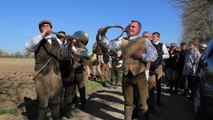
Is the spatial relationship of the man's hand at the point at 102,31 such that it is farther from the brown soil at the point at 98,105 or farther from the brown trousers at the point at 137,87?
the brown soil at the point at 98,105

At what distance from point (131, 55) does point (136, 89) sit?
0.65 metres

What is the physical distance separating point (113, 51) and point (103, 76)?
27.9 feet

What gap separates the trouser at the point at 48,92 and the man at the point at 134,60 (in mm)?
1203

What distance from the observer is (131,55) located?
759cm

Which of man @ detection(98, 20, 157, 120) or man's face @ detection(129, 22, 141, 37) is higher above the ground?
man's face @ detection(129, 22, 141, 37)

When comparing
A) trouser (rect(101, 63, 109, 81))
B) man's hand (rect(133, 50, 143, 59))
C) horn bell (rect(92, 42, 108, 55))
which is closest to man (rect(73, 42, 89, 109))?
horn bell (rect(92, 42, 108, 55))

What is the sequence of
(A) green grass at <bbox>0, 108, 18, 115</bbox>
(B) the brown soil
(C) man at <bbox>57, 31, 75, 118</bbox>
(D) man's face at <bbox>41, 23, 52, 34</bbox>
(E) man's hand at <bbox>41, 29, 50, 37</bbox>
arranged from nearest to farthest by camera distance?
1. (E) man's hand at <bbox>41, 29, 50, 37</bbox>
2. (D) man's face at <bbox>41, 23, 52, 34</bbox>
3. (A) green grass at <bbox>0, 108, 18, 115</bbox>
4. (C) man at <bbox>57, 31, 75, 118</bbox>
5. (B) the brown soil

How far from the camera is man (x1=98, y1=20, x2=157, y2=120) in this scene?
7.57 m

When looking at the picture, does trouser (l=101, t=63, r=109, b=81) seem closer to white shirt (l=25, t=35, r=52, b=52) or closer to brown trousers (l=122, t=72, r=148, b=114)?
brown trousers (l=122, t=72, r=148, b=114)

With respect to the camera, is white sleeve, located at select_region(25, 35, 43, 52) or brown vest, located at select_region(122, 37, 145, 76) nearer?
white sleeve, located at select_region(25, 35, 43, 52)

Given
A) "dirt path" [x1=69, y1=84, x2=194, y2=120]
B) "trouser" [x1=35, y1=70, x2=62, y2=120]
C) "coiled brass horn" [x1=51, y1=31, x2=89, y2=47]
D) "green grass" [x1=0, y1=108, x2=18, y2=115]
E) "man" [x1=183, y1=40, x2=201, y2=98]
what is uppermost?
"coiled brass horn" [x1=51, y1=31, x2=89, y2=47]

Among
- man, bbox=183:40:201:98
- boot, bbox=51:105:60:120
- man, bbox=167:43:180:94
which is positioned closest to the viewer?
boot, bbox=51:105:60:120

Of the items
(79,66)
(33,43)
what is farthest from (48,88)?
(79,66)

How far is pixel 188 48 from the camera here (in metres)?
12.8
